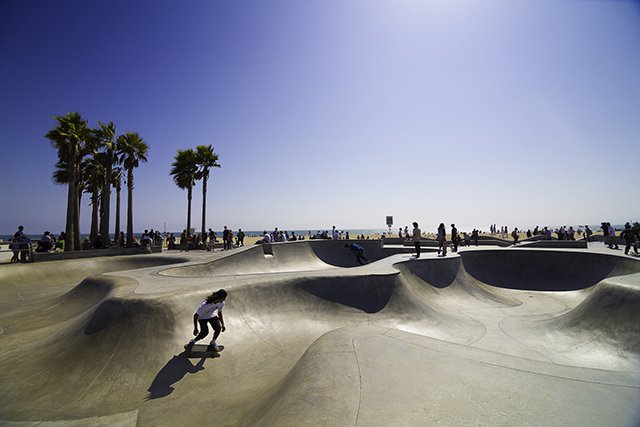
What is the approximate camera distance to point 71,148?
19422mm

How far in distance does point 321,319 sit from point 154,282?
18.4 feet

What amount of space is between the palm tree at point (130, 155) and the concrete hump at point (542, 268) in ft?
87.3

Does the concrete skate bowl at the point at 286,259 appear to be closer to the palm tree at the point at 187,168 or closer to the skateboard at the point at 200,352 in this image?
the skateboard at the point at 200,352

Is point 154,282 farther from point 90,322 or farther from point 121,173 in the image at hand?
point 121,173

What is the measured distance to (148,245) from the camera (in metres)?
22.9

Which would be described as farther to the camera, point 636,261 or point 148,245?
point 148,245

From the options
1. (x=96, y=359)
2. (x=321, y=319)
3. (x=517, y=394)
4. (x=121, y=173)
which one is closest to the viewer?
(x=517, y=394)

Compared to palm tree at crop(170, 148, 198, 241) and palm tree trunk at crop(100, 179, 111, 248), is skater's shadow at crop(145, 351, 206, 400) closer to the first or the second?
palm tree trunk at crop(100, 179, 111, 248)

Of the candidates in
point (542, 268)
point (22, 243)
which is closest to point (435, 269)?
point (542, 268)

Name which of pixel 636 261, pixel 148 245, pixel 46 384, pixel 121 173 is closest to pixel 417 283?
pixel 636 261

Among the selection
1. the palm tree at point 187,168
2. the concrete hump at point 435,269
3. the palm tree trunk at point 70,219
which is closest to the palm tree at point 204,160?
the palm tree at point 187,168

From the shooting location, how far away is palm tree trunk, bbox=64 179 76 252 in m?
19.2

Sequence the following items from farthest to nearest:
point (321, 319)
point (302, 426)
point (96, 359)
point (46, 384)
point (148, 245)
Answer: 1. point (148, 245)
2. point (321, 319)
3. point (96, 359)
4. point (46, 384)
5. point (302, 426)

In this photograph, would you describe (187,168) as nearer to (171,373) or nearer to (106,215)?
(106,215)
